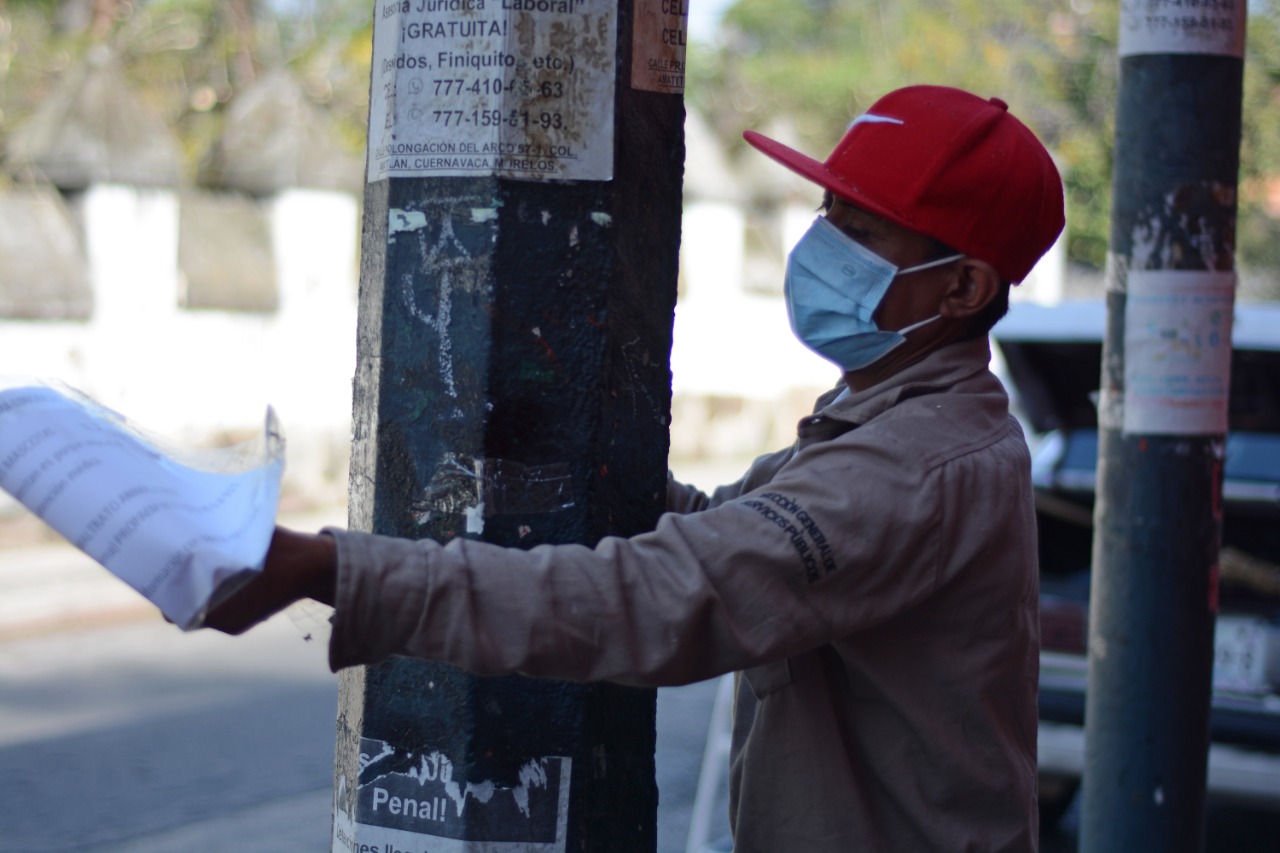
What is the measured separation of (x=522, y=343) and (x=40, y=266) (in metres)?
12.1

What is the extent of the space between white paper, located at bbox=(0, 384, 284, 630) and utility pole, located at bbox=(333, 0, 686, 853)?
0.35 m

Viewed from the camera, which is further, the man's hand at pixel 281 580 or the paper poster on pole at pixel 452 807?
the paper poster on pole at pixel 452 807

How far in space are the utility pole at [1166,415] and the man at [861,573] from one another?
142 centimetres

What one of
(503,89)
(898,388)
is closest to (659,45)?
(503,89)

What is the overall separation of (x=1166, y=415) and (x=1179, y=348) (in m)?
0.15

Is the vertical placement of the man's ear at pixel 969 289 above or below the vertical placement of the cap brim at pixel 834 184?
below

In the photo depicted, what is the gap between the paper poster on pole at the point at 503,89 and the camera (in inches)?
64.9

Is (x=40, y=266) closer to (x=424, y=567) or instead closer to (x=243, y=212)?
(x=243, y=212)

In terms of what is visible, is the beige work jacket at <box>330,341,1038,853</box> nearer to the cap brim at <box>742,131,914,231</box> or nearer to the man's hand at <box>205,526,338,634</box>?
the man's hand at <box>205,526,338,634</box>

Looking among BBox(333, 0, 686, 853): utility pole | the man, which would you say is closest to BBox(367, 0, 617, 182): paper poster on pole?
BBox(333, 0, 686, 853): utility pole

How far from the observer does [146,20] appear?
16438 millimetres

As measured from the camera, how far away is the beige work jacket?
1380 mm

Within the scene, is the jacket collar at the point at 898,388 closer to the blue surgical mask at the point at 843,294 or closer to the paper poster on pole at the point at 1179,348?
the blue surgical mask at the point at 843,294

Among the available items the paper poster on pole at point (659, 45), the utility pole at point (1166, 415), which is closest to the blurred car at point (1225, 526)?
the utility pole at point (1166, 415)
